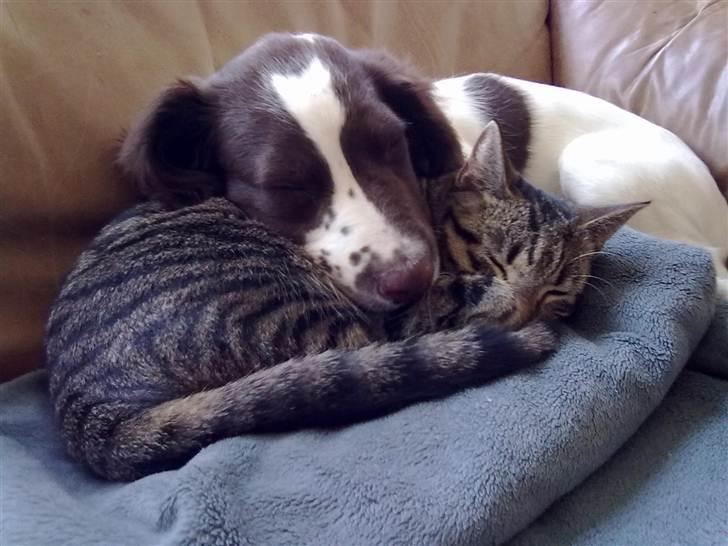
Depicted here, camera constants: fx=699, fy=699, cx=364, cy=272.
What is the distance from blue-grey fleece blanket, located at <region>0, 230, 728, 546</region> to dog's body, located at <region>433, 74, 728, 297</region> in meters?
0.32

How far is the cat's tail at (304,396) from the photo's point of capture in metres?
0.87

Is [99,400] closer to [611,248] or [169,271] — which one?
[169,271]

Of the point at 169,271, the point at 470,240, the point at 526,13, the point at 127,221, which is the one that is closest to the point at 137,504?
the point at 169,271

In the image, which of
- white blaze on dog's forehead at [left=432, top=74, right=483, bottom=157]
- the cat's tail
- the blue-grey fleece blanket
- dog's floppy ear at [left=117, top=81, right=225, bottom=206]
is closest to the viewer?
the blue-grey fleece blanket

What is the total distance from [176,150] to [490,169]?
0.55 metres

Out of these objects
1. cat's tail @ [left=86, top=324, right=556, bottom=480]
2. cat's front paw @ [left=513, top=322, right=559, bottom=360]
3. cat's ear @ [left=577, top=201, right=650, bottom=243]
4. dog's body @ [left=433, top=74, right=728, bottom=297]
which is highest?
cat's ear @ [left=577, top=201, right=650, bottom=243]

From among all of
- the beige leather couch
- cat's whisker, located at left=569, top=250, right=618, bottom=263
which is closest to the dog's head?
the beige leather couch

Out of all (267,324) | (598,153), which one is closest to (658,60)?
(598,153)

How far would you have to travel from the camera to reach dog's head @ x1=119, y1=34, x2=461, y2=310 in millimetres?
1066

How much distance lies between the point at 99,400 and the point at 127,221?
34 cm

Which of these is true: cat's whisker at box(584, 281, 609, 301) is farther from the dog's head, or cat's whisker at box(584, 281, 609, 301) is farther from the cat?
the dog's head

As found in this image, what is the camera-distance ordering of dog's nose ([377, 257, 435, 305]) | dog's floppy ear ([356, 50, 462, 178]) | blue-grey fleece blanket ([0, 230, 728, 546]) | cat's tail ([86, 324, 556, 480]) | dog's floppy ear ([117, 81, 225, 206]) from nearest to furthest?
1. blue-grey fleece blanket ([0, 230, 728, 546])
2. cat's tail ([86, 324, 556, 480])
3. dog's nose ([377, 257, 435, 305])
4. dog's floppy ear ([117, 81, 225, 206])
5. dog's floppy ear ([356, 50, 462, 178])

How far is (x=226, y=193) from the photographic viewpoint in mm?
1202

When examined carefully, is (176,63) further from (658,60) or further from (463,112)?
(658,60)
